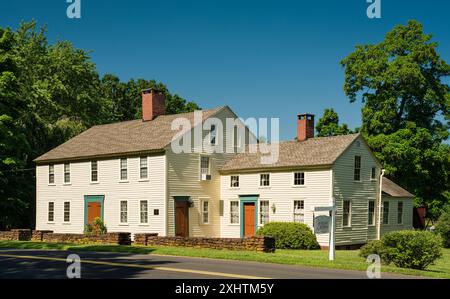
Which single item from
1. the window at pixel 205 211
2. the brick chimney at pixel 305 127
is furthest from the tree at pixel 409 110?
the window at pixel 205 211

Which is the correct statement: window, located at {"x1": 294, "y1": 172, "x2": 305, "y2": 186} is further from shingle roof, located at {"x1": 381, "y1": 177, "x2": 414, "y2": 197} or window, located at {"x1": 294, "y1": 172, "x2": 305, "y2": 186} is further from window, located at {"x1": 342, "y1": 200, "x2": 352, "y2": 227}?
shingle roof, located at {"x1": 381, "y1": 177, "x2": 414, "y2": 197}

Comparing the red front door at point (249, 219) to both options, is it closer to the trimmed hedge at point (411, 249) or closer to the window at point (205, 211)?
the window at point (205, 211)

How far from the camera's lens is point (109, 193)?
38.6m

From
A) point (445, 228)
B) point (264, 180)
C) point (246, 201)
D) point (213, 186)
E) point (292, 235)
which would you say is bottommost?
point (445, 228)

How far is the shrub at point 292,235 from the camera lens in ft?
Answer: 106

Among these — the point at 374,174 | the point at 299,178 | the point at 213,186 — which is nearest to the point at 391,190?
the point at 374,174

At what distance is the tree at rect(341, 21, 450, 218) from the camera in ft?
151

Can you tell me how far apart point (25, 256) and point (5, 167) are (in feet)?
79.6

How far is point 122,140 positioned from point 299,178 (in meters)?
12.7

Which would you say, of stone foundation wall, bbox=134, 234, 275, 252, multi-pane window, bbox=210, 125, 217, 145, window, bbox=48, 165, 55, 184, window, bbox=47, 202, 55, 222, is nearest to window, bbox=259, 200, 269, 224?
multi-pane window, bbox=210, 125, 217, 145

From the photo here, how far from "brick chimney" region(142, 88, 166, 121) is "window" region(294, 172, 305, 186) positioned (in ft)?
Answer: 40.4

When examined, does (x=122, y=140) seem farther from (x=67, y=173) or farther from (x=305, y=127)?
(x=305, y=127)

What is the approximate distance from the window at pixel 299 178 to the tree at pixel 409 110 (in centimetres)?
1344

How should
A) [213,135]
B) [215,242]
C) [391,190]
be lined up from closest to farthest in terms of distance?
[215,242]
[213,135]
[391,190]
